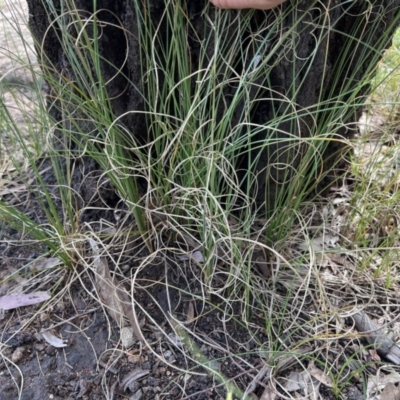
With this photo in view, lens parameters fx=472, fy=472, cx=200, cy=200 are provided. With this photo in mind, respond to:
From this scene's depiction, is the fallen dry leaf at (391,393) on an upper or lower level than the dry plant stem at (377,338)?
lower

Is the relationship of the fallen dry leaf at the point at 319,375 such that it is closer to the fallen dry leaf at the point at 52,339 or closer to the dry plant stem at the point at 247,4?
the fallen dry leaf at the point at 52,339

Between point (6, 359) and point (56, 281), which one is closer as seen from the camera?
point (6, 359)

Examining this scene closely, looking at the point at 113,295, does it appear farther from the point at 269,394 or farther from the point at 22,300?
the point at 269,394

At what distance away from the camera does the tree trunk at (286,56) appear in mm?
838

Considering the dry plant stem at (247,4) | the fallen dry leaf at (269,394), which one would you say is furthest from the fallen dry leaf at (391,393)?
the dry plant stem at (247,4)

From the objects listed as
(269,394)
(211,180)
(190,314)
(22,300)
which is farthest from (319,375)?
(22,300)

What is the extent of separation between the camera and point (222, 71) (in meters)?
0.92

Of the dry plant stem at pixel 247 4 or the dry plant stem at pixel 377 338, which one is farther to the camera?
the dry plant stem at pixel 377 338

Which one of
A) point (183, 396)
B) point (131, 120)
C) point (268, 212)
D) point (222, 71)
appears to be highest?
point (222, 71)

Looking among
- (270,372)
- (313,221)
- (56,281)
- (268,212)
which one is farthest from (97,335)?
(313,221)

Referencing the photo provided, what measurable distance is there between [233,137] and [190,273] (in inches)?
11.4

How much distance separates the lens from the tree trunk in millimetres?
838

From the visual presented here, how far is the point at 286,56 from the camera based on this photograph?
2.87ft

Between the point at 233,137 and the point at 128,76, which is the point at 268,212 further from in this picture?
the point at 128,76
